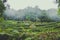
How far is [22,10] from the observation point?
1.75m

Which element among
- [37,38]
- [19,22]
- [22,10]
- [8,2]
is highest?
[8,2]

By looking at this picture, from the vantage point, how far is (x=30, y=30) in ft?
5.51

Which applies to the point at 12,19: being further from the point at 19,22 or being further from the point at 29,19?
the point at 29,19

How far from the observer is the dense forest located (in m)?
1.67

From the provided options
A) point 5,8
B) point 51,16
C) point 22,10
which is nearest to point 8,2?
point 5,8

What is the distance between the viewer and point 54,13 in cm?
172

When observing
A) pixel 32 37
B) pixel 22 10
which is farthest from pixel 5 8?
pixel 32 37

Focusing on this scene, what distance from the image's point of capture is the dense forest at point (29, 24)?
1668 mm

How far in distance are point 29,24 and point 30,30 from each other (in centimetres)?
8

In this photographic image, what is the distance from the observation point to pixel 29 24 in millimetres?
1713

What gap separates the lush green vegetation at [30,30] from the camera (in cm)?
166

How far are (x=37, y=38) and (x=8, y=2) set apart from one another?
0.57 m

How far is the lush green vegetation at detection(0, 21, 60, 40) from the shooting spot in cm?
166

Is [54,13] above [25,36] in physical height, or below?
above
